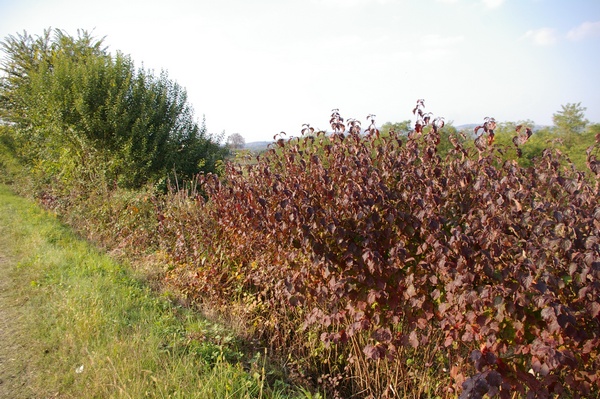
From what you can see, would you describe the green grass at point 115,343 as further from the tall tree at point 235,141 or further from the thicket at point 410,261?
the tall tree at point 235,141

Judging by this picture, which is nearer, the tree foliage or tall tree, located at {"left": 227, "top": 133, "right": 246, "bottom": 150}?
the tree foliage

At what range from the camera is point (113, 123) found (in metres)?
11.2

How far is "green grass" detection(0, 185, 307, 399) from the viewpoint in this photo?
287 centimetres

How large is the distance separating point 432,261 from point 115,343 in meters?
2.59

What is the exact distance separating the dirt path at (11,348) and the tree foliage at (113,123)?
250 inches

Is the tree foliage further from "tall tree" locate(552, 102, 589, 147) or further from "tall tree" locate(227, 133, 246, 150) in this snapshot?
"tall tree" locate(552, 102, 589, 147)

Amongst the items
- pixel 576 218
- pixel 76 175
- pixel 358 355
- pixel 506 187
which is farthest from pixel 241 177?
pixel 76 175

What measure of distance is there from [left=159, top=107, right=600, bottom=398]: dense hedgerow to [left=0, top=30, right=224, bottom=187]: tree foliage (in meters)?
8.12

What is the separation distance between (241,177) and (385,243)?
2.16 metres

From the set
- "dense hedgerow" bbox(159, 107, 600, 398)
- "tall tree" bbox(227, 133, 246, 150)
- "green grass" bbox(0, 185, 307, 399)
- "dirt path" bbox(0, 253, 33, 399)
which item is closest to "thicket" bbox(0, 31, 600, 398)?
"dense hedgerow" bbox(159, 107, 600, 398)

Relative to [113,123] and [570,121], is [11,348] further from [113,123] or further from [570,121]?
[570,121]

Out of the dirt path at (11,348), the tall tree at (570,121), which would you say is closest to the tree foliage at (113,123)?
the dirt path at (11,348)

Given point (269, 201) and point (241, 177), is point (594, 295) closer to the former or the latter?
point (269, 201)

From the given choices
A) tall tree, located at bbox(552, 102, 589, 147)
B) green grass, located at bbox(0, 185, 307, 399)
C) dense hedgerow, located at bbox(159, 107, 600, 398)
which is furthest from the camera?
tall tree, located at bbox(552, 102, 589, 147)
